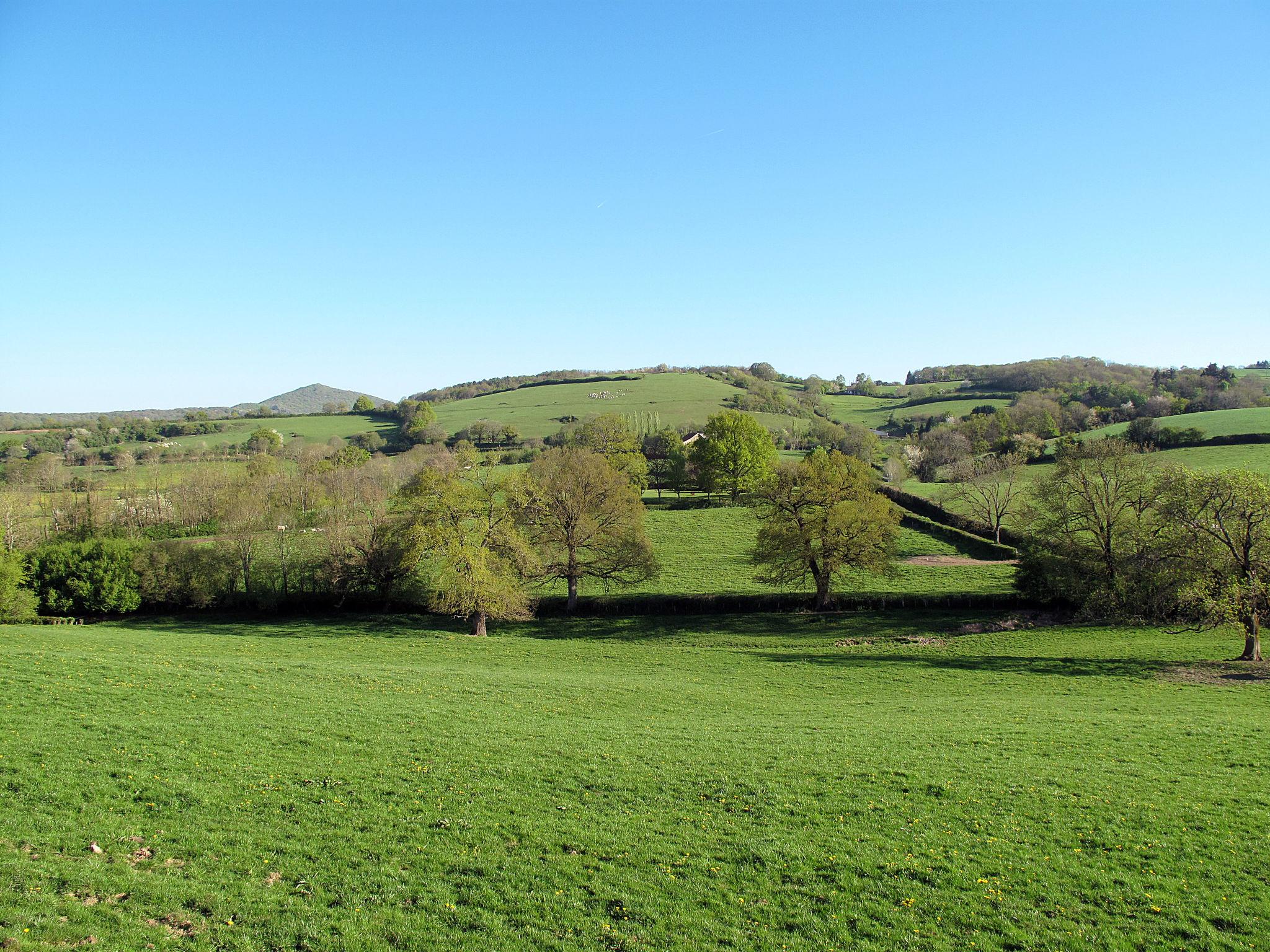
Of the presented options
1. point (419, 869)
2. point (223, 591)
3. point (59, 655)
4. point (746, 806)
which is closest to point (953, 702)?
point (746, 806)

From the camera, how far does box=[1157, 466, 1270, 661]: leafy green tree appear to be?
29953mm

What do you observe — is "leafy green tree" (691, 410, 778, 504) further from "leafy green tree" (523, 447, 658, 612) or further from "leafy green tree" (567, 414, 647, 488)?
"leafy green tree" (523, 447, 658, 612)

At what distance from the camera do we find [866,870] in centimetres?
1166

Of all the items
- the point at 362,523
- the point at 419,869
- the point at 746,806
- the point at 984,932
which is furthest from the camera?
the point at 362,523

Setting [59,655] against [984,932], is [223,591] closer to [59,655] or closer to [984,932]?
[59,655]

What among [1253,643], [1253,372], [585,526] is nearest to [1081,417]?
[1253,372]

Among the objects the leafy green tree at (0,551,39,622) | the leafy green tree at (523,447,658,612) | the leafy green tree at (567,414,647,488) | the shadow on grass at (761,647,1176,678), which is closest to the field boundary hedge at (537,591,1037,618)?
the leafy green tree at (523,447,658,612)

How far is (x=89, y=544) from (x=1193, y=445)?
120678 millimetres

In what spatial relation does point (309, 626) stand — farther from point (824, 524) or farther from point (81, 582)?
point (824, 524)

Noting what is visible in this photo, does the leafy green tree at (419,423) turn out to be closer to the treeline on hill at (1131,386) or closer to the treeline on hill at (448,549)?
→ the treeline on hill at (448,549)

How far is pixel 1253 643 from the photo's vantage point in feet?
100

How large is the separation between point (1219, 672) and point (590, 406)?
150099 millimetres

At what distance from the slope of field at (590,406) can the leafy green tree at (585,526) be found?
307ft

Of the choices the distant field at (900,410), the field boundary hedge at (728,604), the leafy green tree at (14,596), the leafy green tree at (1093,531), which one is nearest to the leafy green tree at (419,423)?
the leafy green tree at (14,596)
